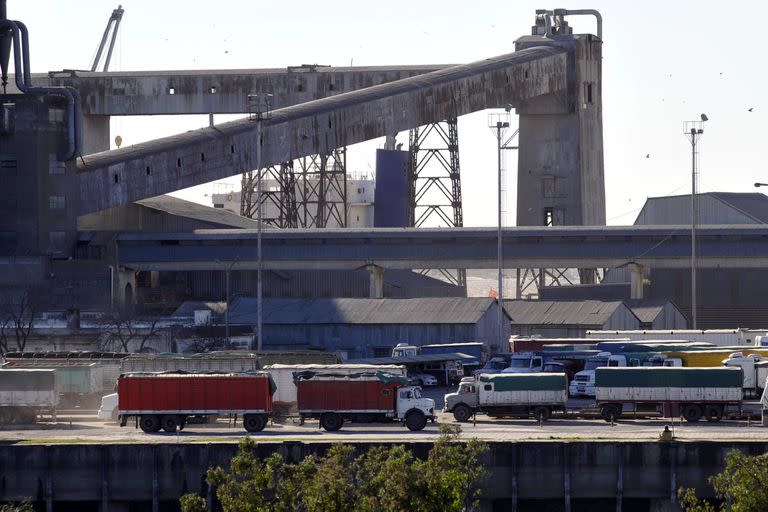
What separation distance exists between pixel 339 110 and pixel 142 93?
859 inches

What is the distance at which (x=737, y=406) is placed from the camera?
190ft

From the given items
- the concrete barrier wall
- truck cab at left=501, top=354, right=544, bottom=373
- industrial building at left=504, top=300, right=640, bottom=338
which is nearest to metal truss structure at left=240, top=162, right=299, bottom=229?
industrial building at left=504, top=300, right=640, bottom=338

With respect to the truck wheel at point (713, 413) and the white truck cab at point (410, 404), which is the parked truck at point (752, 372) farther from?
the white truck cab at point (410, 404)

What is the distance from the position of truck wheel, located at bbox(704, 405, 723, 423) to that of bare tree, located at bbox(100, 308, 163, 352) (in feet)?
109

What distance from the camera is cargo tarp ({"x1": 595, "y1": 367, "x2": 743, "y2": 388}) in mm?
57344

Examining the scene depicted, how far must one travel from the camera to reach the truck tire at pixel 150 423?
5484cm

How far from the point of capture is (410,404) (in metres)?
55.4

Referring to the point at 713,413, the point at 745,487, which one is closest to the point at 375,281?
the point at 713,413

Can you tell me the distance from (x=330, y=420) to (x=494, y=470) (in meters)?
9.20

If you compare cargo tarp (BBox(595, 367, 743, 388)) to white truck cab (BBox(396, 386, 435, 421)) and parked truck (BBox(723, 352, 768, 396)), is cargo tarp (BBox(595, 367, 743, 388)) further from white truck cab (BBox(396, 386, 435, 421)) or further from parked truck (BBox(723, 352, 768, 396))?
white truck cab (BBox(396, 386, 435, 421))

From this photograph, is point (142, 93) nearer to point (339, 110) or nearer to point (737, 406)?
point (339, 110)

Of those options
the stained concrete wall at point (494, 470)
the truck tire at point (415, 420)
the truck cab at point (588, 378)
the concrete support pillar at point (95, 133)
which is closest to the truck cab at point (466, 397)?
the truck tire at point (415, 420)

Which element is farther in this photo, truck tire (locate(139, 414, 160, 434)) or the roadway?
truck tire (locate(139, 414, 160, 434))

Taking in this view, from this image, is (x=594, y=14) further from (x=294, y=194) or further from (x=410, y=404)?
(x=410, y=404)
